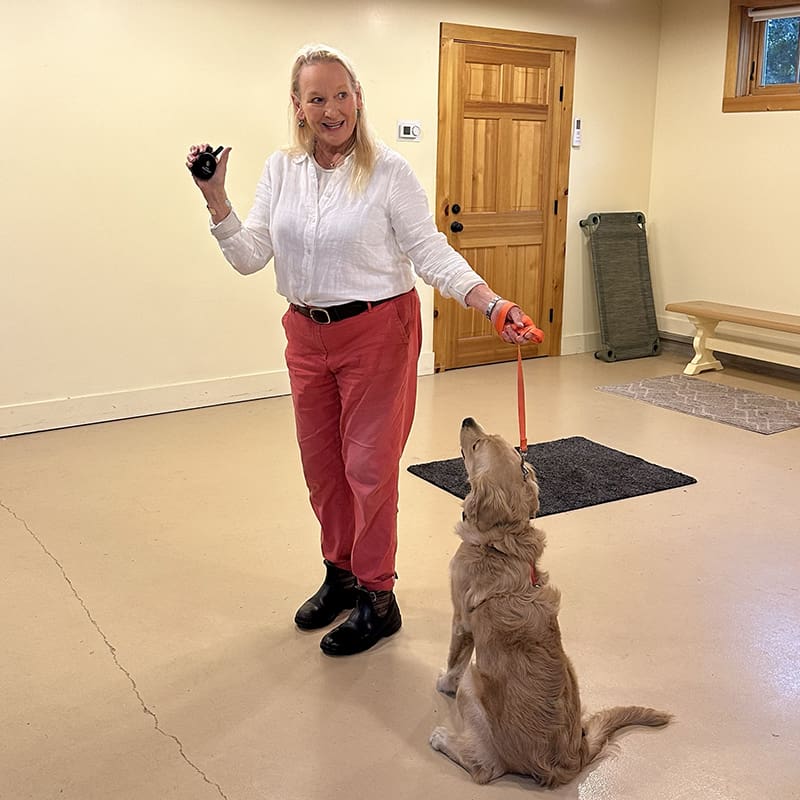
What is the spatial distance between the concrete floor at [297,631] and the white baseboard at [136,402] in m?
0.13

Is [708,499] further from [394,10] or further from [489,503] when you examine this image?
[394,10]

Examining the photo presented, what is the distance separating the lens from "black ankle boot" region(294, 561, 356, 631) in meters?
2.74

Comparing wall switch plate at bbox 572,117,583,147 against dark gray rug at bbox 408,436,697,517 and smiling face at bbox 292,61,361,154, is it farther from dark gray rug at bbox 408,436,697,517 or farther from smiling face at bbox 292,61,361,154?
smiling face at bbox 292,61,361,154

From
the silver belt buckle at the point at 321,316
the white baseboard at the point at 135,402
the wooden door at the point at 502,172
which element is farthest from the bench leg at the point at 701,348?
the silver belt buckle at the point at 321,316

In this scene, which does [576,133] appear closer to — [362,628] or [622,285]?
[622,285]

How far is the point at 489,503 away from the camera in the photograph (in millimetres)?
2012

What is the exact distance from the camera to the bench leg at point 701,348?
5.96 m

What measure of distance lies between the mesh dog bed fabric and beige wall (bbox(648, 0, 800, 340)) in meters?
0.19

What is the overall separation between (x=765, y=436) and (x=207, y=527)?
275cm

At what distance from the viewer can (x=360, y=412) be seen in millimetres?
2469

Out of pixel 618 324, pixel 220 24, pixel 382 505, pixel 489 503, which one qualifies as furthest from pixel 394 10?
pixel 489 503

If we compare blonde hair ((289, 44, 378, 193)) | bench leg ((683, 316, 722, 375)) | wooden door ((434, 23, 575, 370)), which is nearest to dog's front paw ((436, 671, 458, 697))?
blonde hair ((289, 44, 378, 193))

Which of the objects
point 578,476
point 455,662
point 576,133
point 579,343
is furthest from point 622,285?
point 455,662

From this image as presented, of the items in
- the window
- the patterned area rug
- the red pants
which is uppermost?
the window
